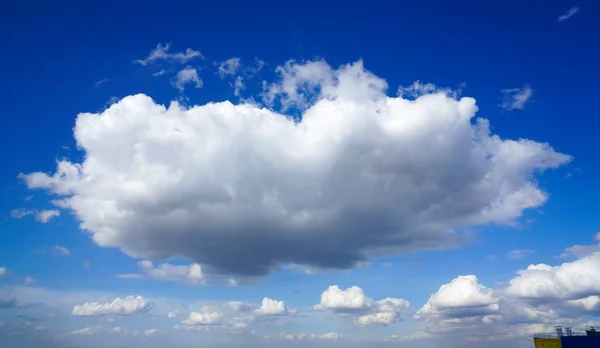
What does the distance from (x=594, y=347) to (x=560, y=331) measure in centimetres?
1271

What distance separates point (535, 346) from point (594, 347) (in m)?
22.1

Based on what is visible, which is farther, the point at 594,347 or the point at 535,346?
the point at 535,346

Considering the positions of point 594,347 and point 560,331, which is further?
point 560,331

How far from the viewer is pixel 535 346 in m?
186

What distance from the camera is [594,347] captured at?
552 ft

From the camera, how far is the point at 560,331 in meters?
179

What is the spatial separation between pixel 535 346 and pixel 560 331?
464 inches
